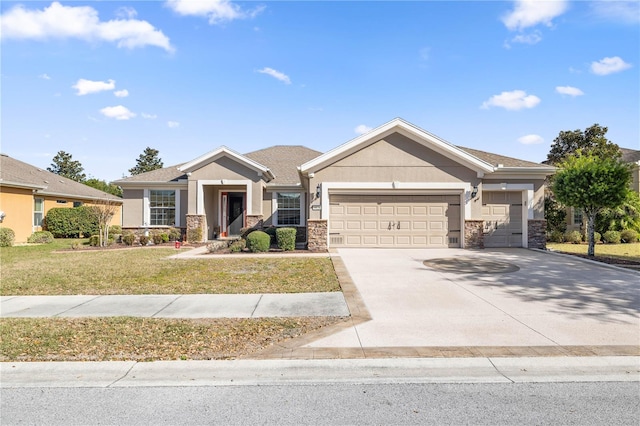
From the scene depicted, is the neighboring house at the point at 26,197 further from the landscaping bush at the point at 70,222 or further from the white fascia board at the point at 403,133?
the white fascia board at the point at 403,133

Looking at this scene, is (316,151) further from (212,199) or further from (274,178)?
(212,199)

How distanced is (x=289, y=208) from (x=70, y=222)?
14433 millimetres

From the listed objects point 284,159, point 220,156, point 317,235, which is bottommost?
point 317,235

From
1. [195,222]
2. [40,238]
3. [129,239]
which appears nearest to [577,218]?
[195,222]

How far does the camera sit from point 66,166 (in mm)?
59188

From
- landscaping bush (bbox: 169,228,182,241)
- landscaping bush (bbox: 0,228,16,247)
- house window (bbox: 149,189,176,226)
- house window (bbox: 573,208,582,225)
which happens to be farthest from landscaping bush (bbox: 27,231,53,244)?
house window (bbox: 573,208,582,225)

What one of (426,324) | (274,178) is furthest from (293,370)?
(274,178)

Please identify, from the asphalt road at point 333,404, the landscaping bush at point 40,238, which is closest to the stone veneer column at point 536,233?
the asphalt road at point 333,404

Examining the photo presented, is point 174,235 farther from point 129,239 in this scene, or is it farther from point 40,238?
point 40,238

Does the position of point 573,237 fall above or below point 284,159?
below

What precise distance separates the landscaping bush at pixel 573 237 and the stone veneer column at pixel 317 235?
13.8 m

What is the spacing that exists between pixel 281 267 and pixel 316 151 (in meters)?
16.7

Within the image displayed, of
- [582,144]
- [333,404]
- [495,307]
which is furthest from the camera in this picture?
[582,144]

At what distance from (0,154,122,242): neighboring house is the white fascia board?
48.6 ft
